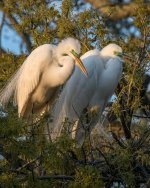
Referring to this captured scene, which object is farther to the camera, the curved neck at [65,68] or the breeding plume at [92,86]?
the breeding plume at [92,86]

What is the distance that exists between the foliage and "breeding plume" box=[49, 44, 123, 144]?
0.29 feet

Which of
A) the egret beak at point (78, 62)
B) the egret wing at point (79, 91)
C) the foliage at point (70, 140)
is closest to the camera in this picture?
the foliage at point (70, 140)

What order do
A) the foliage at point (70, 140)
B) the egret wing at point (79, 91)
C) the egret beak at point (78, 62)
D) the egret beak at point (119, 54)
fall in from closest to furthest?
1. the foliage at point (70, 140)
2. the egret beak at point (78, 62)
3. the egret beak at point (119, 54)
4. the egret wing at point (79, 91)

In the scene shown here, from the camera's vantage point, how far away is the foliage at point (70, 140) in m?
3.06

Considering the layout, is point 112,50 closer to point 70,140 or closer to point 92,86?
point 92,86

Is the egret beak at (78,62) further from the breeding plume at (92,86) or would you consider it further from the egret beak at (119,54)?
the egret beak at (119,54)

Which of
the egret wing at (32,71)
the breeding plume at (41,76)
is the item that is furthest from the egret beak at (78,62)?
the egret wing at (32,71)

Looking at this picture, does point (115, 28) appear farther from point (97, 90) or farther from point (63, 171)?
point (63, 171)

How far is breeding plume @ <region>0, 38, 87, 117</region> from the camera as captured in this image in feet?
16.4

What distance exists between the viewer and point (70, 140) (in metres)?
3.09

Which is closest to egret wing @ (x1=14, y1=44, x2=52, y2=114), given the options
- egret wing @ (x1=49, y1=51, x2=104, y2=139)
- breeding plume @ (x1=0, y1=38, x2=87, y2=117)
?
breeding plume @ (x1=0, y1=38, x2=87, y2=117)

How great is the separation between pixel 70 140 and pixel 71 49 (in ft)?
6.40

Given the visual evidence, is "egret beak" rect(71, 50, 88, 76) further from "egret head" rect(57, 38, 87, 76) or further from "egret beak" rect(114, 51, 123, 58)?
"egret beak" rect(114, 51, 123, 58)

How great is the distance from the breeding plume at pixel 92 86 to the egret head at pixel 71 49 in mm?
89
